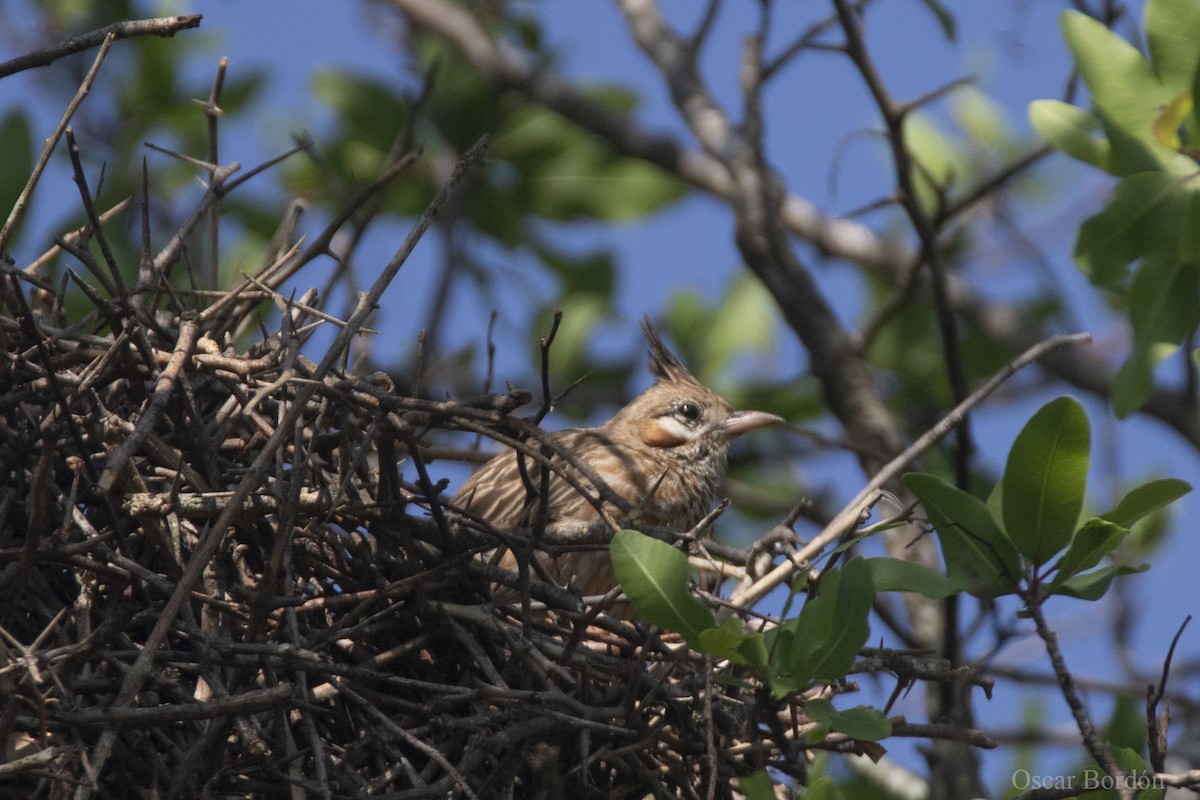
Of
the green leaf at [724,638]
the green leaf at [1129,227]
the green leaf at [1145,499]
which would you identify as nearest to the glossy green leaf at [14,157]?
the green leaf at [724,638]

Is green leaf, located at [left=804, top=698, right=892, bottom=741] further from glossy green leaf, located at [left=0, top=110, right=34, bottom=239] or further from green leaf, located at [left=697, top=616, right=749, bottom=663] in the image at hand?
glossy green leaf, located at [left=0, top=110, right=34, bottom=239]

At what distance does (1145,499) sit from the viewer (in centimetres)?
366

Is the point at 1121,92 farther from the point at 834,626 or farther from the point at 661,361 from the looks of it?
the point at 661,361

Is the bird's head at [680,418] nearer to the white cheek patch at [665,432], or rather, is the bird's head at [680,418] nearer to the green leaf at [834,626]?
the white cheek patch at [665,432]

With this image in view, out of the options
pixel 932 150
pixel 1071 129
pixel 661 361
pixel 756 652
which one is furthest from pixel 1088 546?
pixel 932 150

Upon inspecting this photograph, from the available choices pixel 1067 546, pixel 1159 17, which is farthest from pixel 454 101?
pixel 1067 546

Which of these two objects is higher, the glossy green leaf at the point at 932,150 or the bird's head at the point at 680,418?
the glossy green leaf at the point at 932,150

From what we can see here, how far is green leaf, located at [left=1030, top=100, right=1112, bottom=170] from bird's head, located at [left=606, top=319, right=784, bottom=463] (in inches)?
67.1

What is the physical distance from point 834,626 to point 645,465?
7.49 ft

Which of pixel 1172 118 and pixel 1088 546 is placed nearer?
pixel 1088 546

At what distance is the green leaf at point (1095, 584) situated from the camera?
3633 mm

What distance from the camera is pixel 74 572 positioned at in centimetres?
375

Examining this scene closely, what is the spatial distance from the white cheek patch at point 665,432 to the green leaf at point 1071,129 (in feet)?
6.31

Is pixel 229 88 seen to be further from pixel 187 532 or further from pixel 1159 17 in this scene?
pixel 1159 17
